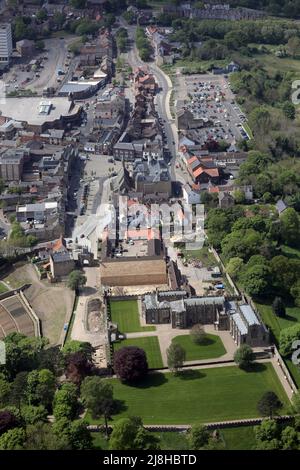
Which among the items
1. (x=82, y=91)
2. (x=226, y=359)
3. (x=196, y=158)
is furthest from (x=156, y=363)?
(x=82, y=91)

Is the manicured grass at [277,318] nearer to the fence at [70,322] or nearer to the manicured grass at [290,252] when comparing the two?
the manicured grass at [290,252]

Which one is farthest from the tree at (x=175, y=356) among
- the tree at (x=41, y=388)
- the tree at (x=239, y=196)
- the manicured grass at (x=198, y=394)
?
the tree at (x=239, y=196)

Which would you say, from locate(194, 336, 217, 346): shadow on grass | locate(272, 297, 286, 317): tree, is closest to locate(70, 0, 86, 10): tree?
locate(272, 297, 286, 317): tree

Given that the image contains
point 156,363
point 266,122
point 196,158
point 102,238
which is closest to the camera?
point 156,363

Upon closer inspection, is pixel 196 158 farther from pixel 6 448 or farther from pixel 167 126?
pixel 6 448

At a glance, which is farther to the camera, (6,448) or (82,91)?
(82,91)

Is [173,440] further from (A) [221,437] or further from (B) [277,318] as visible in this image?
(B) [277,318]
